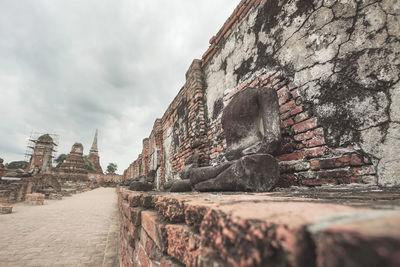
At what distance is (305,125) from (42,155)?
35.9 meters

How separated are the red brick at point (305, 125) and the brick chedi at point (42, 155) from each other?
113 ft

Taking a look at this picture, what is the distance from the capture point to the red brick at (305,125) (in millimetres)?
1986

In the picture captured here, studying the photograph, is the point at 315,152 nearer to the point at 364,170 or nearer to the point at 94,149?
the point at 364,170

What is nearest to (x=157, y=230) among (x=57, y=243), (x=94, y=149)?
(x=57, y=243)

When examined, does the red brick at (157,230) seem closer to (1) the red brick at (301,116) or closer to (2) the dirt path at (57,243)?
(1) the red brick at (301,116)

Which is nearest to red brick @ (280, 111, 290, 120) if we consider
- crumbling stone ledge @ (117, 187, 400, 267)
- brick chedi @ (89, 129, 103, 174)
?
crumbling stone ledge @ (117, 187, 400, 267)

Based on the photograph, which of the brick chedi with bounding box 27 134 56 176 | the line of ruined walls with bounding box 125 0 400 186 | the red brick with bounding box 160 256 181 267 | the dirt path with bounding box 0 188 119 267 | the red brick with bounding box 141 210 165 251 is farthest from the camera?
the brick chedi with bounding box 27 134 56 176

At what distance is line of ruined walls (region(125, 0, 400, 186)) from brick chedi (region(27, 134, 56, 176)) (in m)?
34.4

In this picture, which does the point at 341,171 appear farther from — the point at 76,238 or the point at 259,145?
the point at 76,238

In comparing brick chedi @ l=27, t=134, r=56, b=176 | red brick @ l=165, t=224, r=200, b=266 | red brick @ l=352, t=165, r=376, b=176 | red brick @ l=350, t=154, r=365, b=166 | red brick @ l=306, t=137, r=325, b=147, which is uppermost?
brick chedi @ l=27, t=134, r=56, b=176

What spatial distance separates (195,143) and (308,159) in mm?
2255

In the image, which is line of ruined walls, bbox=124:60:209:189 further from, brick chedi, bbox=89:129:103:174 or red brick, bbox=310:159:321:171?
brick chedi, bbox=89:129:103:174

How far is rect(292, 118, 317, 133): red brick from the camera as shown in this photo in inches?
78.2

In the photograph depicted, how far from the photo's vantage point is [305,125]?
205 cm
